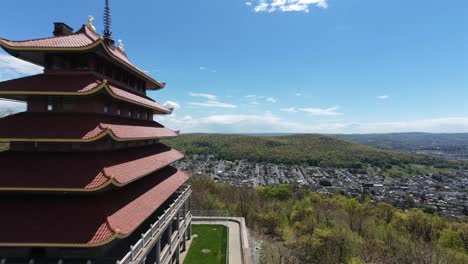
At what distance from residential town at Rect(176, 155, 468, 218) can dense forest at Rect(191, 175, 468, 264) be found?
33.9 metres

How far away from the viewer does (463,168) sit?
18188 cm

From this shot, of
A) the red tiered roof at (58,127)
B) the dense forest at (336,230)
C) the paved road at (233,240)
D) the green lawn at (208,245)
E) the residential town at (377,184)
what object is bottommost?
the residential town at (377,184)

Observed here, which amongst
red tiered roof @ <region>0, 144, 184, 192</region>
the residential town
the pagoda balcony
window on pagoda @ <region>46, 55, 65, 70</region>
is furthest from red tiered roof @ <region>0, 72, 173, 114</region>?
the residential town

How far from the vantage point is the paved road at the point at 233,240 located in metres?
30.2

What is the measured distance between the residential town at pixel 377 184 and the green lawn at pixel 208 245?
7037 centimetres

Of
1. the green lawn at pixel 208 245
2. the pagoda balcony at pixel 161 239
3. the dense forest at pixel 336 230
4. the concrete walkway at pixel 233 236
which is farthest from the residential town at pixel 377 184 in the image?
the pagoda balcony at pixel 161 239

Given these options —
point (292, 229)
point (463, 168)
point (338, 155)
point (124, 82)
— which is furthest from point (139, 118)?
point (463, 168)

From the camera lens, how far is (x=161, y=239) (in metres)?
24.7

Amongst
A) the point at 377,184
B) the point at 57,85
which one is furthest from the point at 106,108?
the point at 377,184

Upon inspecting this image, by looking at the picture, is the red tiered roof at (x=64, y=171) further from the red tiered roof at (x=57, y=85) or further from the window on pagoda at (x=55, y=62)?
the window on pagoda at (x=55, y=62)

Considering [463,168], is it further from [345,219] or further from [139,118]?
[139,118]

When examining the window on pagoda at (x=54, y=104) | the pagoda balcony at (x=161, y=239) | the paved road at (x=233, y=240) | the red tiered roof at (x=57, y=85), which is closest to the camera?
the red tiered roof at (x=57, y=85)

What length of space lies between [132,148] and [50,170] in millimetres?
6909

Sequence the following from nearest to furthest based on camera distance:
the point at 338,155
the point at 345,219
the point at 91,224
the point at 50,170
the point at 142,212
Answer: the point at 91,224, the point at 50,170, the point at 142,212, the point at 345,219, the point at 338,155
